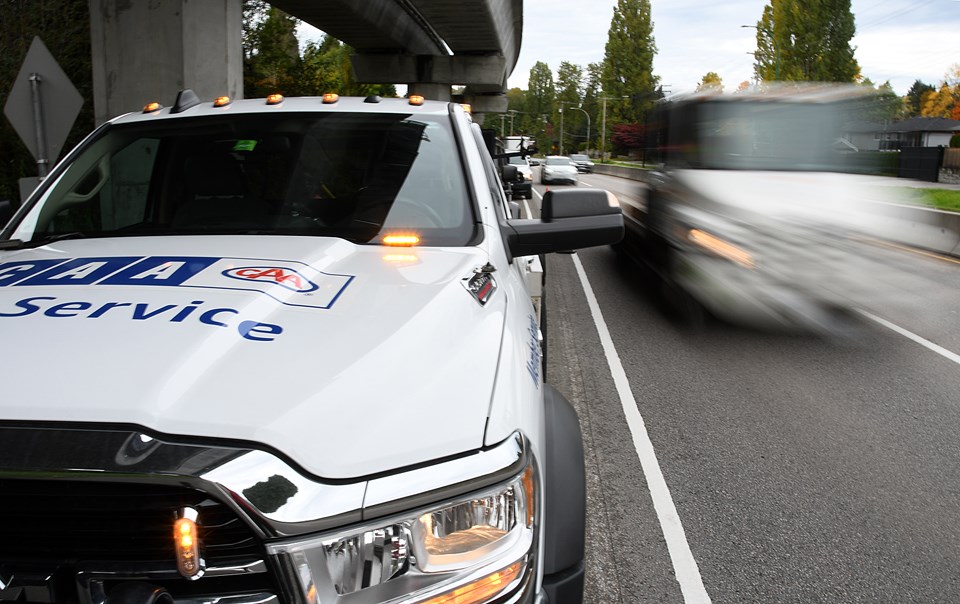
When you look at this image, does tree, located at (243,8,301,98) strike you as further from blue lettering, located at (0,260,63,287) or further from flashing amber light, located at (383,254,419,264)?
flashing amber light, located at (383,254,419,264)

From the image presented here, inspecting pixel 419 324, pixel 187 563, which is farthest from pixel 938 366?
pixel 187 563

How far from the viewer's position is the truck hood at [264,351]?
5.12ft

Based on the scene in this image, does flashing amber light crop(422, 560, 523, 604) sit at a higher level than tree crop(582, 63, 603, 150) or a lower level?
lower

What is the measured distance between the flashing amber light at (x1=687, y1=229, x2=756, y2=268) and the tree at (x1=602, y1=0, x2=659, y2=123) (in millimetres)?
98546

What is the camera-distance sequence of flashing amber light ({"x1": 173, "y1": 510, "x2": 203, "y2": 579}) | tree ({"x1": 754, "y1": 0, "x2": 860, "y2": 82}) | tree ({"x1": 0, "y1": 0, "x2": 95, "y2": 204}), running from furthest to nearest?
tree ({"x1": 754, "y1": 0, "x2": 860, "y2": 82})
tree ({"x1": 0, "y1": 0, "x2": 95, "y2": 204})
flashing amber light ({"x1": 173, "y1": 510, "x2": 203, "y2": 579})

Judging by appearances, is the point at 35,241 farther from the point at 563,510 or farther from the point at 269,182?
the point at 563,510

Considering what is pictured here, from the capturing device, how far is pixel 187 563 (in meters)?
1.45

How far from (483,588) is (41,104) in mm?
8413

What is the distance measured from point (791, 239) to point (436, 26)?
844 inches

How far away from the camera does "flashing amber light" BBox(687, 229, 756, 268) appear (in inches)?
286

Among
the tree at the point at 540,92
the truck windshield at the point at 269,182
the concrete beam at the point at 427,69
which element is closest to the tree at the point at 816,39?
the concrete beam at the point at 427,69

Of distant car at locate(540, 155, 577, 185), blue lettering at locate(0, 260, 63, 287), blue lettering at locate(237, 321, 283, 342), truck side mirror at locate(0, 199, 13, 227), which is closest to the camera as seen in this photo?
blue lettering at locate(237, 321, 283, 342)

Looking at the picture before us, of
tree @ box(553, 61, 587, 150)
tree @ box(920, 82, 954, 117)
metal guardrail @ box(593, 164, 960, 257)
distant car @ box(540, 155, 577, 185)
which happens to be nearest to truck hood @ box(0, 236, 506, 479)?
metal guardrail @ box(593, 164, 960, 257)

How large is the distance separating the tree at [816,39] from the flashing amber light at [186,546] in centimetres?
6248
